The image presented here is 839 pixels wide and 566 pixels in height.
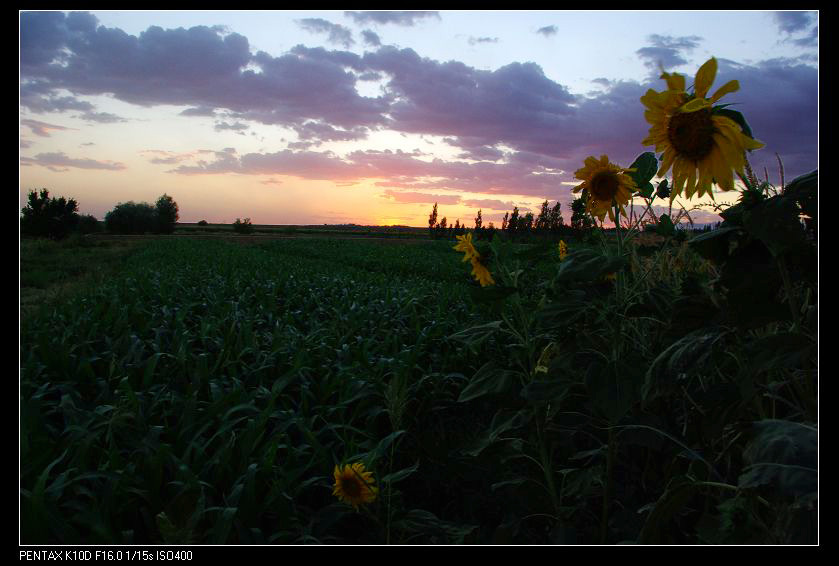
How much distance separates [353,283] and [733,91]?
20.4ft

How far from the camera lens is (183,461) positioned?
2020 mm

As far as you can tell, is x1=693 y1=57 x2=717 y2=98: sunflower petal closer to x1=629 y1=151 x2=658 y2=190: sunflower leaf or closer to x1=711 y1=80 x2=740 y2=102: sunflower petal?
x1=711 y1=80 x2=740 y2=102: sunflower petal

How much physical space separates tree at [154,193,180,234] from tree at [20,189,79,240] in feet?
64.2

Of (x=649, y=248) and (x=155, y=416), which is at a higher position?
(x=649, y=248)

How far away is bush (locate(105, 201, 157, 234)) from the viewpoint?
46188mm

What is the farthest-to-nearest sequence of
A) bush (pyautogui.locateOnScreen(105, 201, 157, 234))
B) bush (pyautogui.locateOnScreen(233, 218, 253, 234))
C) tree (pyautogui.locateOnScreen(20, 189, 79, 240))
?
bush (pyautogui.locateOnScreen(233, 218, 253, 234)) < bush (pyautogui.locateOnScreen(105, 201, 157, 234)) < tree (pyautogui.locateOnScreen(20, 189, 79, 240))

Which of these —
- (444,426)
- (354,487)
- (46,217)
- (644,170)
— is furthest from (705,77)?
(46,217)

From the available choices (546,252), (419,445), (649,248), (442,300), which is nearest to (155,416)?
(419,445)

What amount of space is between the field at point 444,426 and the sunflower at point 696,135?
24 centimetres

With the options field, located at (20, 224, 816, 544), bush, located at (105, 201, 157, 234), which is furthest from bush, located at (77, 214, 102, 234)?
field, located at (20, 224, 816, 544)

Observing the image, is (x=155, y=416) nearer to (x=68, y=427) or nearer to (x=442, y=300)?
(x=68, y=427)

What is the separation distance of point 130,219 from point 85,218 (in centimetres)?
1164
